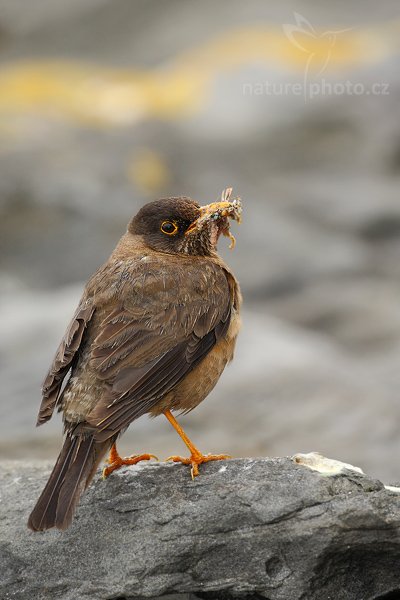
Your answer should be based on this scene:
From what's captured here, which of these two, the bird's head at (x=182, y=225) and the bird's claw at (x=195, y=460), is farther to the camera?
the bird's head at (x=182, y=225)

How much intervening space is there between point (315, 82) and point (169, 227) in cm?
1356

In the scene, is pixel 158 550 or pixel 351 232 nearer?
pixel 158 550

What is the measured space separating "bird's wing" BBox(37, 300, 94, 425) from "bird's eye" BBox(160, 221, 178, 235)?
1.22 m

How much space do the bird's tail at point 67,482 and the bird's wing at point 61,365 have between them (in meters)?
0.34

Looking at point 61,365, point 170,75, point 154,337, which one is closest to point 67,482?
point 61,365

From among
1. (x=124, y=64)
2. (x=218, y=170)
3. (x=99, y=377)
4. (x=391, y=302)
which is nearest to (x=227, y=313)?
(x=99, y=377)

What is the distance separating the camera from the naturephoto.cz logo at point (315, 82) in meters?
20.8

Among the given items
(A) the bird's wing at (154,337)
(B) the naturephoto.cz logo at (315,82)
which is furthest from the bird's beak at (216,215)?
(B) the naturephoto.cz logo at (315,82)

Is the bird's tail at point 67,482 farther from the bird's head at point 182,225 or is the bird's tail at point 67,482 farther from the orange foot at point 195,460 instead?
the bird's head at point 182,225

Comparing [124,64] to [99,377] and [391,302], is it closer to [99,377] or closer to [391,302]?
[391,302]

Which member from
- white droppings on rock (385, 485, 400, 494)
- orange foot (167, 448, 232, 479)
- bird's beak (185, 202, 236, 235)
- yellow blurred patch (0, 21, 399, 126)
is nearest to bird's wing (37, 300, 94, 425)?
orange foot (167, 448, 232, 479)

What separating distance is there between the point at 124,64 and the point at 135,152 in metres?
3.80

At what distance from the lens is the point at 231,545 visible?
631 centimetres

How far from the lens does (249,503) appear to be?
21.2 feet
